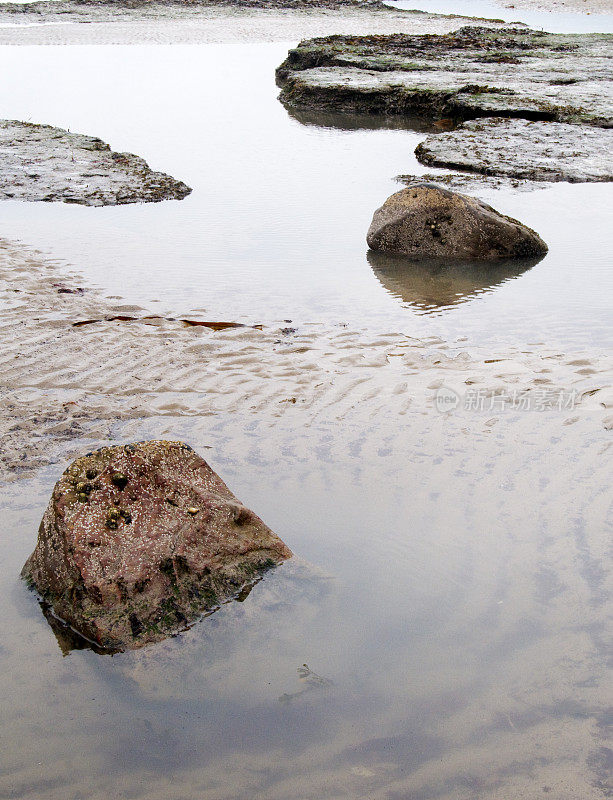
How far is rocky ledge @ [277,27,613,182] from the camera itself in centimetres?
1127

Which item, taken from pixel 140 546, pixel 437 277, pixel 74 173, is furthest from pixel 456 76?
pixel 140 546

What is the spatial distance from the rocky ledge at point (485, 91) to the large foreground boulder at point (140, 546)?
850cm

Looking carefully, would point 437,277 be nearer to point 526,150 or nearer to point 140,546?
point 140,546

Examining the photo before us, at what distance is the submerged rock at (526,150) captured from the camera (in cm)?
1048

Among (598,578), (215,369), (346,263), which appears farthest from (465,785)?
(346,263)

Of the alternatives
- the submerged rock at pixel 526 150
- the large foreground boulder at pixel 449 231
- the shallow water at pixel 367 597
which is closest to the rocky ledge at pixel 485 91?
the submerged rock at pixel 526 150

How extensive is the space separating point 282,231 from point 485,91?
8828 mm

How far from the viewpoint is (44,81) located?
690 inches

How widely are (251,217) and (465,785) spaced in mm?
7166

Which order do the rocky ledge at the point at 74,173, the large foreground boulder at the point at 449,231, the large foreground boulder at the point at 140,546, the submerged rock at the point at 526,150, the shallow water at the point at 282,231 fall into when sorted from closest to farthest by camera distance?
the large foreground boulder at the point at 140,546
the shallow water at the point at 282,231
the large foreground boulder at the point at 449,231
the rocky ledge at the point at 74,173
the submerged rock at the point at 526,150

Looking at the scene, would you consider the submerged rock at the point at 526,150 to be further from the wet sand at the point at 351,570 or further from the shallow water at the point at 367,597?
the wet sand at the point at 351,570

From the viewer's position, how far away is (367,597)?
3312mm

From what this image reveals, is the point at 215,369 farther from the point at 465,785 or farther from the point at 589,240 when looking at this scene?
the point at 589,240

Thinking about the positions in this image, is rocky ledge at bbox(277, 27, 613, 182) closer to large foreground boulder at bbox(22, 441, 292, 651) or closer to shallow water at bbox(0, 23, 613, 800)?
shallow water at bbox(0, 23, 613, 800)
